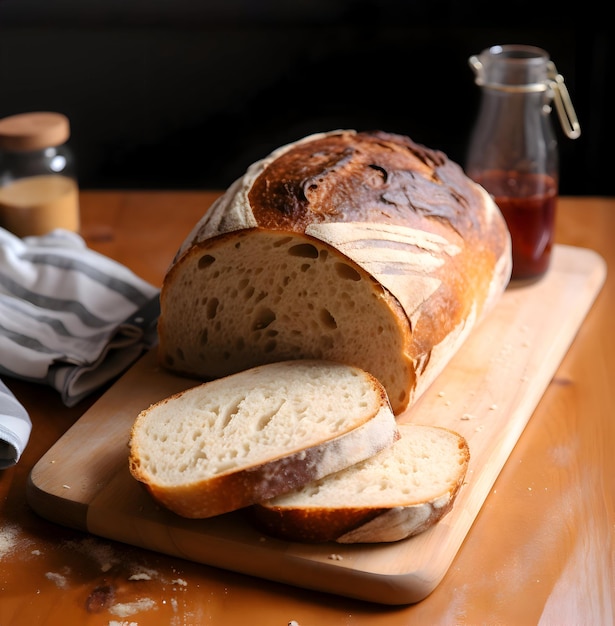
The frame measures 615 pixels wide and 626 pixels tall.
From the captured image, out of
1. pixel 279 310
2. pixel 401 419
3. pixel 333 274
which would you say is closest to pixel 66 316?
pixel 279 310

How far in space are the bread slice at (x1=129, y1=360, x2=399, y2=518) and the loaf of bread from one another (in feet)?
0.35

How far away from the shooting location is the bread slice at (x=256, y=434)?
63.7 inches

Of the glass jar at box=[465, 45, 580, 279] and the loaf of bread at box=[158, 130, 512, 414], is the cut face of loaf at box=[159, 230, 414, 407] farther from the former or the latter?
the glass jar at box=[465, 45, 580, 279]

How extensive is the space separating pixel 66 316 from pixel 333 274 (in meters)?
0.83

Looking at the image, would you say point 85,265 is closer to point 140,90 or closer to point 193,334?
point 193,334

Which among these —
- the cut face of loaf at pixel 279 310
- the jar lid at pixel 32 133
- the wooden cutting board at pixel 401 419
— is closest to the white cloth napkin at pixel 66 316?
the wooden cutting board at pixel 401 419

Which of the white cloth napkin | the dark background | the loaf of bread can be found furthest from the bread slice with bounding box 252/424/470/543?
the dark background

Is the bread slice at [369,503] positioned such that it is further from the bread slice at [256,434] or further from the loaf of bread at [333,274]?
the loaf of bread at [333,274]

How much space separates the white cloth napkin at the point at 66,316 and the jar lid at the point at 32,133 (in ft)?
1.03

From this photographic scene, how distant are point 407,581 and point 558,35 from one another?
2.93 meters

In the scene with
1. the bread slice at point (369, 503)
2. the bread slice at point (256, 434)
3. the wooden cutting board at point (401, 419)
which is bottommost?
the wooden cutting board at point (401, 419)

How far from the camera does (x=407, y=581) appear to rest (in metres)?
1.55

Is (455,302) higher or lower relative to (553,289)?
higher

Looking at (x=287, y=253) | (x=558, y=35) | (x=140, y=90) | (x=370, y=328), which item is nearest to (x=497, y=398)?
(x=370, y=328)
